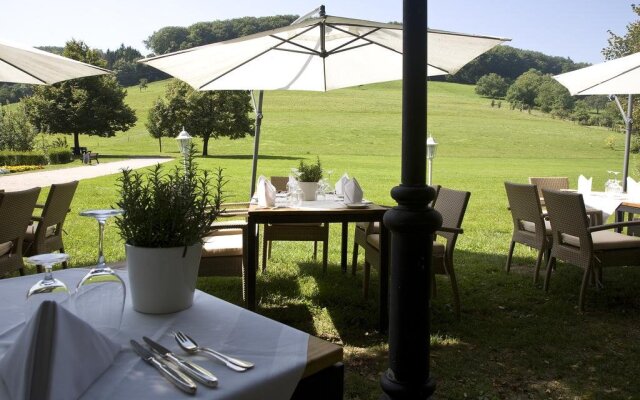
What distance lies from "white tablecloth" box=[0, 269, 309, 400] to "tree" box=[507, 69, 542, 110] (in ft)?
222

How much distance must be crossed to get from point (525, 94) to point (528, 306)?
6540 cm

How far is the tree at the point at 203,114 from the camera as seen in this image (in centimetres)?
3959

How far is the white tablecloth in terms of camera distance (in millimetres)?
1000

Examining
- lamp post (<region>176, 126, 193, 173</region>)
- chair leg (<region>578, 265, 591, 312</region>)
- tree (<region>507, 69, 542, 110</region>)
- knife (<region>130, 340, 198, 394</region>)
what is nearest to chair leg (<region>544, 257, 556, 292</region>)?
chair leg (<region>578, 265, 591, 312</region>)

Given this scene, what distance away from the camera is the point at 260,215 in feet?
13.7

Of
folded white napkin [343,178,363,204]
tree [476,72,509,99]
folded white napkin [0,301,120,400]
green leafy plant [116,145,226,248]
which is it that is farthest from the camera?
tree [476,72,509,99]

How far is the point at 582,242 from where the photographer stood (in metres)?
4.74

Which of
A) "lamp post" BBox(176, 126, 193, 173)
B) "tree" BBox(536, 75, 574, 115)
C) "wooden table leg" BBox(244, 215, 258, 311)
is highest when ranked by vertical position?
"tree" BBox(536, 75, 574, 115)

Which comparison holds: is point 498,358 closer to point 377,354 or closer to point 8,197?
point 377,354

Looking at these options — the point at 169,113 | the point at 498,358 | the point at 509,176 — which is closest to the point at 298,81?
the point at 498,358

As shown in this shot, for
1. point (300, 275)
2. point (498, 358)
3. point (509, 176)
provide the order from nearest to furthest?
point (498, 358)
point (300, 275)
point (509, 176)

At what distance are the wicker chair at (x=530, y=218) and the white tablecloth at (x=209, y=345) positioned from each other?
15.1 ft

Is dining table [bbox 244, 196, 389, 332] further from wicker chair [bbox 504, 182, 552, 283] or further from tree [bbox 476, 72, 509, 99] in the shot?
tree [bbox 476, 72, 509, 99]

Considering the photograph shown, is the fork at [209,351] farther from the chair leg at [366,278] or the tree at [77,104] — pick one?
the tree at [77,104]
